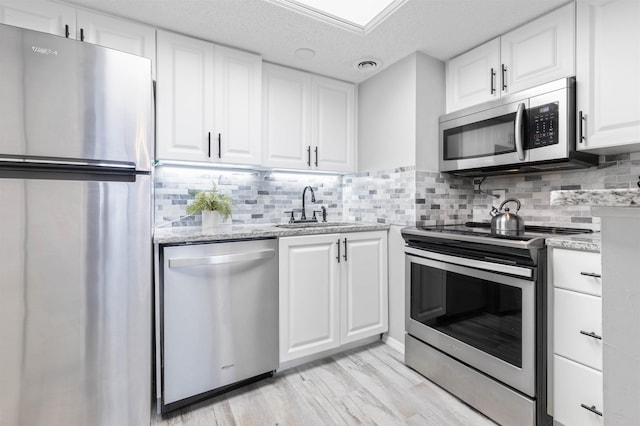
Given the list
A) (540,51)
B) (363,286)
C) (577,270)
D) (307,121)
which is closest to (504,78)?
(540,51)

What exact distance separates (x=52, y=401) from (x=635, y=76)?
3.01 metres

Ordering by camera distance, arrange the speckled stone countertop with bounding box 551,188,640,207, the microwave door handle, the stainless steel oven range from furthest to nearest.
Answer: the microwave door handle
the stainless steel oven range
the speckled stone countertop with bounding box 551,188,640,207

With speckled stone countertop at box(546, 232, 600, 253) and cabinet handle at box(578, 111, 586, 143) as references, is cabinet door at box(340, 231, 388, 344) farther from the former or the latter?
cabinet handle at box(578, 111, 586, 143)

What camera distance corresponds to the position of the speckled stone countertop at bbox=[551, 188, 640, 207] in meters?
0.45

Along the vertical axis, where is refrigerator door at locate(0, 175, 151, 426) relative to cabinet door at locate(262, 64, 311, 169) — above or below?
below

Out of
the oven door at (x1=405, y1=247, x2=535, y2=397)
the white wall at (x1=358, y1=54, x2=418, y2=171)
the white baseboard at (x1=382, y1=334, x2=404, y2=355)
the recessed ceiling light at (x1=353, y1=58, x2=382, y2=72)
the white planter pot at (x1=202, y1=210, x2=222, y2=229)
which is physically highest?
the recessed ceiling light at (x1=353, y1=58, x2=382, y2=72)

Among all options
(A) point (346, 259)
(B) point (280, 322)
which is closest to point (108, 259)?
(B) point (280, 322)

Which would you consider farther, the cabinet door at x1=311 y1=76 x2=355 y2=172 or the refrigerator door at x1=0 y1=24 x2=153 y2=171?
the cabinet door at x1=311 y1=76 x2=355 y2=172

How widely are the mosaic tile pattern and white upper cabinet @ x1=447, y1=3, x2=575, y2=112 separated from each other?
133 cm

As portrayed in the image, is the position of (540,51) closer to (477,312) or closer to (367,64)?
(367,64)

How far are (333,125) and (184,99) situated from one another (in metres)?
1.23

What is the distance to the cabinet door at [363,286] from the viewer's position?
7.16 feet

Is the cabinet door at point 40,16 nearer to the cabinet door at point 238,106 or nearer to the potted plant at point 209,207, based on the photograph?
the cabinet door at point 238,106

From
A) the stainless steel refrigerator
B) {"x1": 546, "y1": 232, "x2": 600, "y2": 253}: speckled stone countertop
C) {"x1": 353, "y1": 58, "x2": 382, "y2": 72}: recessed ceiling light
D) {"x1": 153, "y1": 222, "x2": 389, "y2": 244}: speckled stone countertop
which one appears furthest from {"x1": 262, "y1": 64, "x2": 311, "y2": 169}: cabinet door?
{"x1": 546, "y1": 232, "x2": 600, "y2": 253}: speckled stone countertop
